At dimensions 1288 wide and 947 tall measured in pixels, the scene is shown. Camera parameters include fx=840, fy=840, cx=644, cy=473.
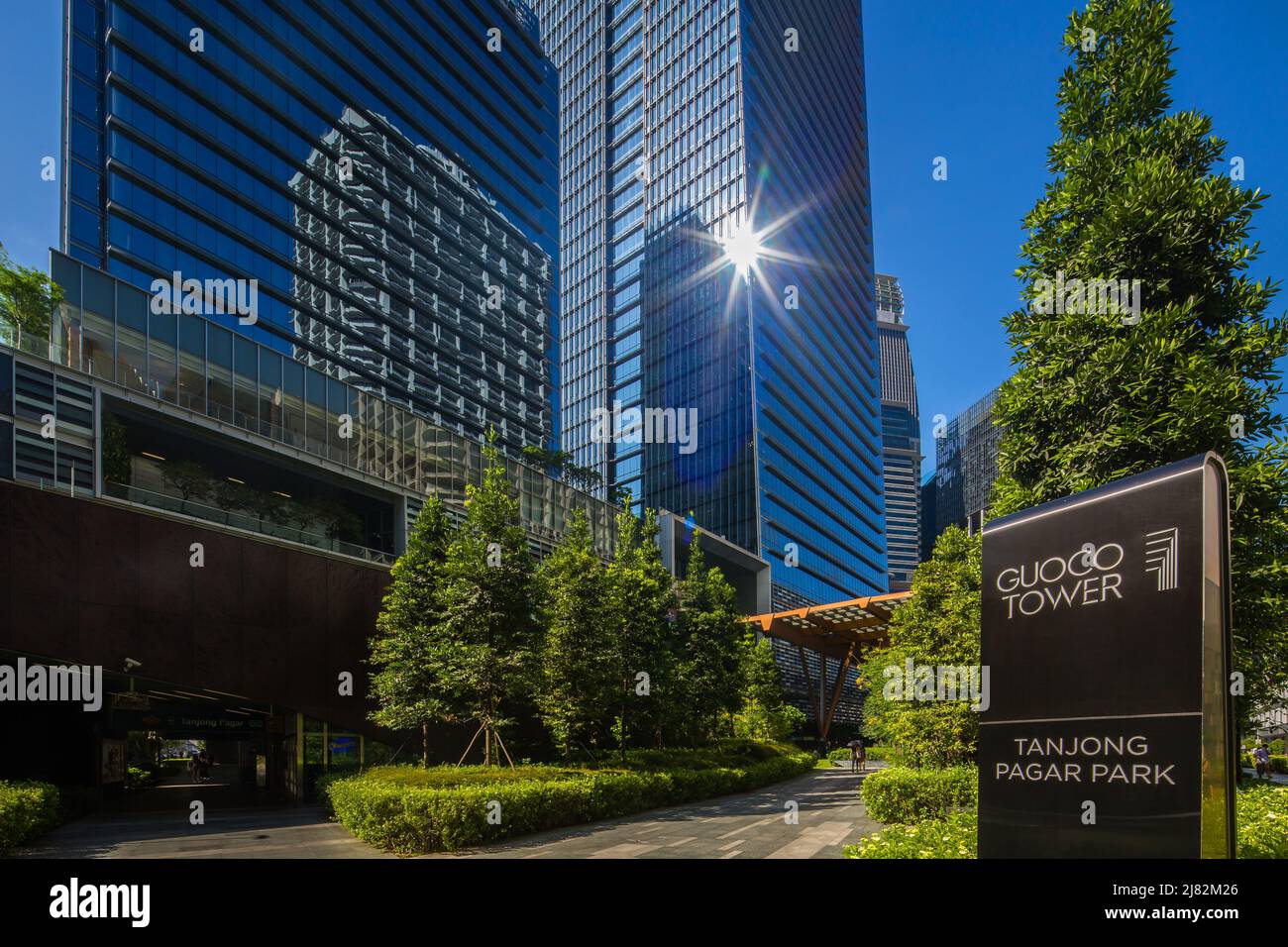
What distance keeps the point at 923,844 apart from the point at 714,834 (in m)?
10.9

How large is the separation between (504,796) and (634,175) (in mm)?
139154

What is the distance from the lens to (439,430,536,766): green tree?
2422 cm

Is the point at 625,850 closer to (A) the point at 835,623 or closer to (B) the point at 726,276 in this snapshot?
(A) the point at 835,623

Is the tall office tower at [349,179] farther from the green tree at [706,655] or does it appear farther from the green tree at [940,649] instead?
the green tree at [940,649]

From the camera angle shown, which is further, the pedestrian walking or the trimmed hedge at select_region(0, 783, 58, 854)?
the pedestrian walking

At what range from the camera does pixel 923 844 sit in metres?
10.9

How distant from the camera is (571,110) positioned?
163625 mm

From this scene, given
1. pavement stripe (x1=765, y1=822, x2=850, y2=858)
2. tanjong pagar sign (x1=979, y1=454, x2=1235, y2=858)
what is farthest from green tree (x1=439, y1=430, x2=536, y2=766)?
tanjong pagar sign (x1=979, y1=454, x2=1235, y2=858)

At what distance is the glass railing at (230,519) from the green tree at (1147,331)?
23029 millimetres

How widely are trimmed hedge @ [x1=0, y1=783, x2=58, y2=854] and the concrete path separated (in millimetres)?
324

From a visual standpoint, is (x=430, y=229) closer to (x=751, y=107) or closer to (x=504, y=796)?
(x=751, y=107)

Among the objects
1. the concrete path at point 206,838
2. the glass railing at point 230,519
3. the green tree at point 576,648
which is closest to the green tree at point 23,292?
the glass railing at point 230,519

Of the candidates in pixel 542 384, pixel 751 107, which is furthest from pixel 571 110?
pixel 542 384

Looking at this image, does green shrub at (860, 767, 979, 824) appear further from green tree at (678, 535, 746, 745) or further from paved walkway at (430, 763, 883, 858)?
green tree at (678, 535, 746, 745)
